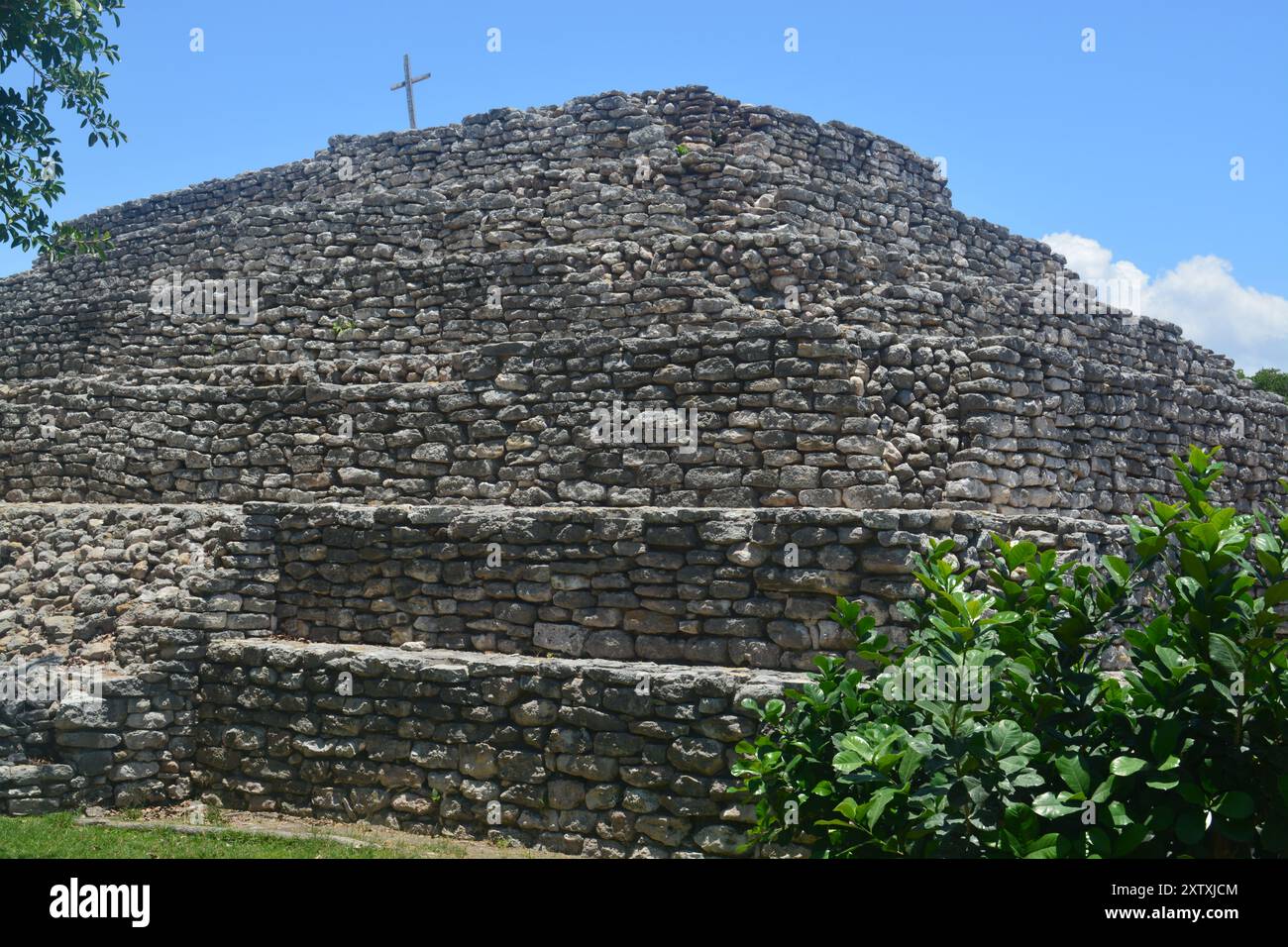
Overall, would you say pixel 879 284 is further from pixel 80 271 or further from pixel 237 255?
pixel 80 271

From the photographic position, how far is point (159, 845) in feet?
26.0

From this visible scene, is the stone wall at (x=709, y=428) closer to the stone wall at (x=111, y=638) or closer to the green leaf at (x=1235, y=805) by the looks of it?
the stone wall at (x=111, y=638)

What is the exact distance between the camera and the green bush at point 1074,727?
3.81 m

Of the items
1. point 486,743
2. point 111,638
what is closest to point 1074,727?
point 486,743

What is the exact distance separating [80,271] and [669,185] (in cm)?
971

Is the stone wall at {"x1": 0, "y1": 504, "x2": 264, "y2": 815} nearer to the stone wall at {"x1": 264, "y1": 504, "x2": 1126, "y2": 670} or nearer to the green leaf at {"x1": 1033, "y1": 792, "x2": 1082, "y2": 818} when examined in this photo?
the stone wall at {"x1": 264, "y1": 504, "x2": 1126, "y2": 670}

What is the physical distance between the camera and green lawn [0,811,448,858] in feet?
25.2

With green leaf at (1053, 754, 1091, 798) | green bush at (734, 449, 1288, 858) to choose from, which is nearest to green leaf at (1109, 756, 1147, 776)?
green bush at (734, 449, 1288, 858)

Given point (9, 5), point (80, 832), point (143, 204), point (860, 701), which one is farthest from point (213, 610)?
point (143, 204)

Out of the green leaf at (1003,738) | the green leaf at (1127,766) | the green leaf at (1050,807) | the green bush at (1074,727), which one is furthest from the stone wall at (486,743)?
the green leaf at (1127,766)

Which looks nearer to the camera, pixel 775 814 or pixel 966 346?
pixel 775 814

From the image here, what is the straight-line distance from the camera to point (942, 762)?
14.0ft

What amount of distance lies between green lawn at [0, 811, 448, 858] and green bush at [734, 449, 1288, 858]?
3884mm

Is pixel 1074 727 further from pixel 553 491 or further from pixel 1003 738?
pixel 553 491
